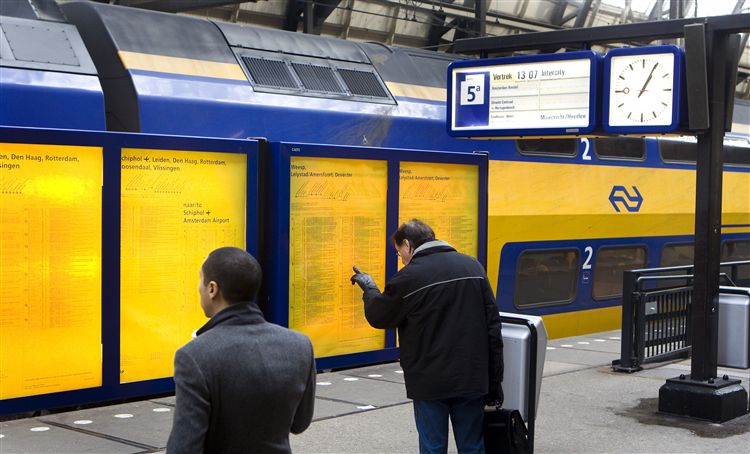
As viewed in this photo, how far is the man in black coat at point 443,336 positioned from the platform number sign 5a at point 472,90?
3794 mm

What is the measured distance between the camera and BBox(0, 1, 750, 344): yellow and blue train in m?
7.64

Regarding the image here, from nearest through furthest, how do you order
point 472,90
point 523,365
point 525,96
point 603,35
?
A: point 523,365 → point 603,35 → point 525,96 → point 472,90

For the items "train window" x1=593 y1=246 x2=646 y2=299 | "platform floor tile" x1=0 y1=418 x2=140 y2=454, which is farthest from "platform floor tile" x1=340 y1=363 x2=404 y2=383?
"train window" x1=593 y1=246 x2=646 y2=299

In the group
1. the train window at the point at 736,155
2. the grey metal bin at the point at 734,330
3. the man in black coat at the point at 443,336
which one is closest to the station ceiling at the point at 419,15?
the train window at the point at 736,155

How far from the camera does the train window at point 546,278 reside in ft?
37.1

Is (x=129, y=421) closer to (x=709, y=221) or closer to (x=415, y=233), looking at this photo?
(x=415, y=233)

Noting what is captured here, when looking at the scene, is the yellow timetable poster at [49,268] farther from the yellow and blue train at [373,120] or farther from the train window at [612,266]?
the train window at [612,266]

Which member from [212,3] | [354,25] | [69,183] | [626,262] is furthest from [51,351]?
[354,25]

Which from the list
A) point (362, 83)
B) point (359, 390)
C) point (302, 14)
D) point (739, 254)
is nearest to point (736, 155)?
point (739, 254)

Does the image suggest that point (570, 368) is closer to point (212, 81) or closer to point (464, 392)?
point (212, 81)

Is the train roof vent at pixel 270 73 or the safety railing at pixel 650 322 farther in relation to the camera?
the safety railing at pixel 650 322

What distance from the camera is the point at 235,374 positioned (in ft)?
9.63

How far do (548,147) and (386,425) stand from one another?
547 centimetres

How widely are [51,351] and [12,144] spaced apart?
1359 mm
